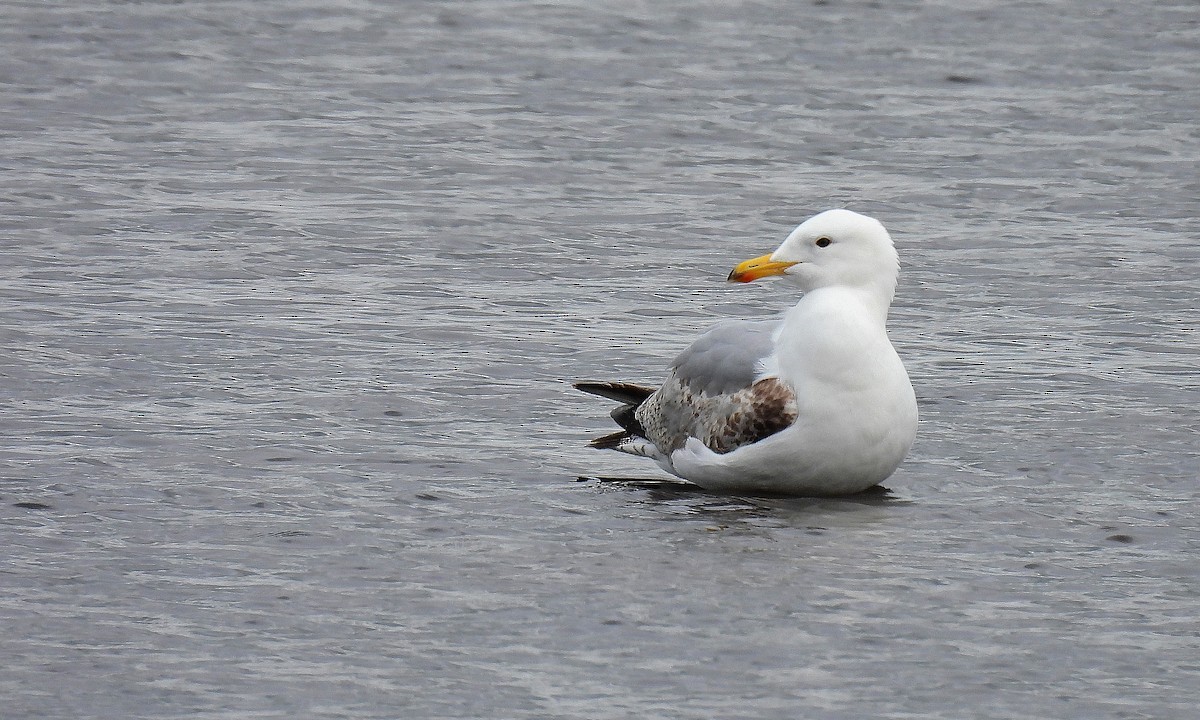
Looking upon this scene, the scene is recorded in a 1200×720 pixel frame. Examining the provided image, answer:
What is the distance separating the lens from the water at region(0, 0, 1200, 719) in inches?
276

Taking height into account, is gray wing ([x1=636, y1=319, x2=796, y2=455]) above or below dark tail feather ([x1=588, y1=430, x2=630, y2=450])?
above

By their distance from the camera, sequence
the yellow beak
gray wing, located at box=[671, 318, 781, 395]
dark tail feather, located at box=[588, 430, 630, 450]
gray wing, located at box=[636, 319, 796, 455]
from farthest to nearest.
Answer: dark tail feather, located at box=[588, 430, 630, 450] < the yellow beak < gray wing, located at box=[671, 318, 781, 395] < gray wing, located at box=[636, 319, 796, 455]

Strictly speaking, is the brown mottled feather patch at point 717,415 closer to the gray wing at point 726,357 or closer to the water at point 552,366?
the gray wing at point 726,357

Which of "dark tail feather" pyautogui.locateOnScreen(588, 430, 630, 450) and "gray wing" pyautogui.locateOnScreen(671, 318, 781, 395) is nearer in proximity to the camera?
"gray wing" pyautogui.locateOnScreen(671, 318, 781, 395)

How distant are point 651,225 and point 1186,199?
3.82 metres

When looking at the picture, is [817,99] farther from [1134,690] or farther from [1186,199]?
[1134,690]

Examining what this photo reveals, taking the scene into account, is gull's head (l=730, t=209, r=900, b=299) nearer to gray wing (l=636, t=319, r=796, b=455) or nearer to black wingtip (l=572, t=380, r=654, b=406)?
gray wing (l=636, t=319, r=796, b=455)

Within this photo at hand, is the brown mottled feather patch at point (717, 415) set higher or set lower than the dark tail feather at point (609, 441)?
higher

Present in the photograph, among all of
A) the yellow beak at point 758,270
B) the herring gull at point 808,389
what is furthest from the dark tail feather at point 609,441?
the yellow beak at point 758,270

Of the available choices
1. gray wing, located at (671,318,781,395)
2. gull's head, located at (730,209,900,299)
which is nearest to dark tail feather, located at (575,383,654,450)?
gray wing, located at (671,318,781,395)

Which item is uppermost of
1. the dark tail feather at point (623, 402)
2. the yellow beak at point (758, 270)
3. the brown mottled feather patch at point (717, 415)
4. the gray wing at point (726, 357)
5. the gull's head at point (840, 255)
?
the gull's head at point (840, 255)

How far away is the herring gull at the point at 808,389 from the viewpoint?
872 centimetres

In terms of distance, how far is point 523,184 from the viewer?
618 inches

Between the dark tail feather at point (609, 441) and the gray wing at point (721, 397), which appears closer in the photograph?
the gray wing at point (721, 397)
